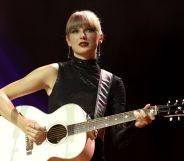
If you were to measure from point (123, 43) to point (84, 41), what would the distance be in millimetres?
1301

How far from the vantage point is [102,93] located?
296 centimetres

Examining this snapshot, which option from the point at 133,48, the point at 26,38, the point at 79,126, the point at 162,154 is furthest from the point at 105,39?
the point at 79,126

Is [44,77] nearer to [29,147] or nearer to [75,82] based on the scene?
[75,82]

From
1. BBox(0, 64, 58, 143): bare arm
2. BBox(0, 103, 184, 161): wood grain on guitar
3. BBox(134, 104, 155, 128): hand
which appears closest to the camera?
BBox(134, 104, 155, 128): hand

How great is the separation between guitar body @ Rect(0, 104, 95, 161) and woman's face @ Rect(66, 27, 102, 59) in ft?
1.43

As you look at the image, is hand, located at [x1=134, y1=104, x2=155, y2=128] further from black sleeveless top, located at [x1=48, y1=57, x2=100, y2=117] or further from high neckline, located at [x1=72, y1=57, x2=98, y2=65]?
high neckline, located at [x1=72, y1=57, x2=98, y2=65]

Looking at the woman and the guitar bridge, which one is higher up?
the woman

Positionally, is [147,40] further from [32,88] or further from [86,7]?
[32,88]

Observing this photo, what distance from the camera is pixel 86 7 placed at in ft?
14.1

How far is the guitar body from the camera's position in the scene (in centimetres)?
265

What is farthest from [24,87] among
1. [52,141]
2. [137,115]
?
[137,115]

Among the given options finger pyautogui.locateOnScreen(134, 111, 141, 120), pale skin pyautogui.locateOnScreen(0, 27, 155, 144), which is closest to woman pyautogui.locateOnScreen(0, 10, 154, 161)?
pale skin pyautogui.locateOnScreen(0, 27, 155, 144)

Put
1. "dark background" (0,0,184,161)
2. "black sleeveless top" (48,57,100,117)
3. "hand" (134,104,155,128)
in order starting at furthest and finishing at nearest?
"dark background" (0,0,184,161) < "black sleeveless top" (48,57,100,117) < "hand" (134,104,155,128)

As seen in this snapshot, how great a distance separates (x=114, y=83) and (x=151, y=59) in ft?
3.82
